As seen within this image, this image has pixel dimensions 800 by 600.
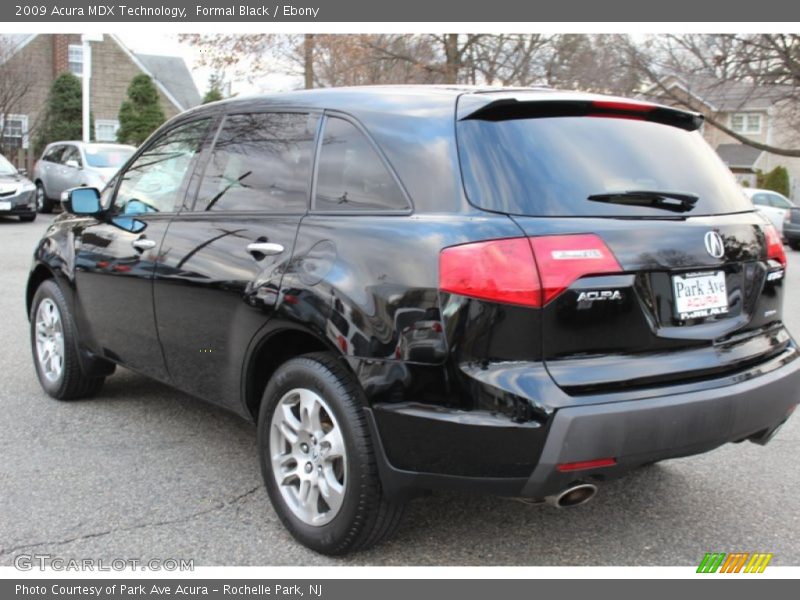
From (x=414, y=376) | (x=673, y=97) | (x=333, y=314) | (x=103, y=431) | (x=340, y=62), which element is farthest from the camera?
(x=673, y=97)

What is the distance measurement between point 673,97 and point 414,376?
2729 centimetres

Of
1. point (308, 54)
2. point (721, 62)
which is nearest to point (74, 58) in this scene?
point (308, 54)

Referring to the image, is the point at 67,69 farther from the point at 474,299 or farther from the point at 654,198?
the point at 474,299

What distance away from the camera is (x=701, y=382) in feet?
9.69

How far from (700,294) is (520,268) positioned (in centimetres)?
75

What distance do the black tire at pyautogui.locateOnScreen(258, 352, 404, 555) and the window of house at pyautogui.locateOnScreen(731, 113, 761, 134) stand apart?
167 feet

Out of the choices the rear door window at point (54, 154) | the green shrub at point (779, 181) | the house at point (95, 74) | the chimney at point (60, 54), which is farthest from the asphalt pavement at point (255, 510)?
the chimney at point (60, 54)

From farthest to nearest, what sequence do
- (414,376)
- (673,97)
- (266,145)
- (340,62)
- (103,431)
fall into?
(673,97) < (340,62) < (103,431) < (266,145) < (414,376)

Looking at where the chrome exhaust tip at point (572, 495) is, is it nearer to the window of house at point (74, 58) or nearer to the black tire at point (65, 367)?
the black tire at point (65, 367)

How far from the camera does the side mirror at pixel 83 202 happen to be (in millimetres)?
4703

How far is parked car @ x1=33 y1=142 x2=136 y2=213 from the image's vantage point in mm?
19422

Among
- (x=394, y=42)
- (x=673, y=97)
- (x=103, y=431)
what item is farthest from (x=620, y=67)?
(x=103, y=431)
